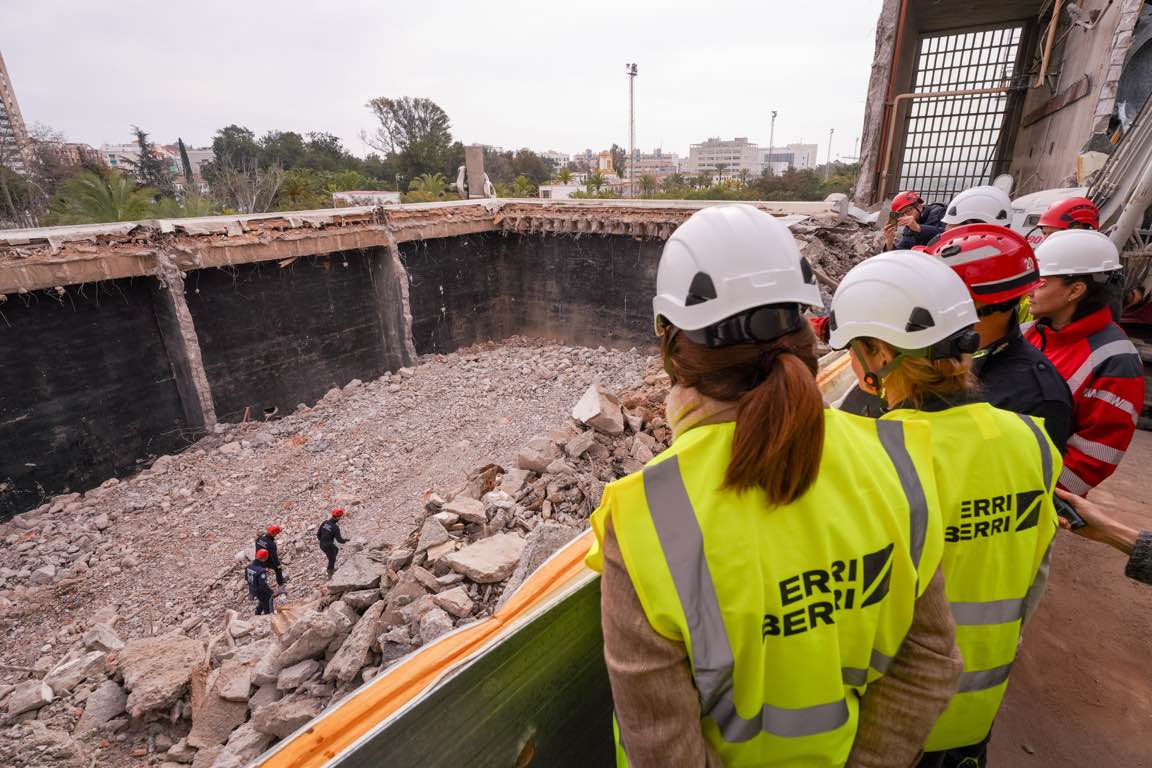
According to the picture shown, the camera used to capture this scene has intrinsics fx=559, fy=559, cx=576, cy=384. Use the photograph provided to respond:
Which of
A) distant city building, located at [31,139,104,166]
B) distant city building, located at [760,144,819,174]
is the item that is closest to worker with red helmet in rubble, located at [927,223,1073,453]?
distant city building, located at [31,139,104,166]

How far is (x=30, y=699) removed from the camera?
369 centimetres

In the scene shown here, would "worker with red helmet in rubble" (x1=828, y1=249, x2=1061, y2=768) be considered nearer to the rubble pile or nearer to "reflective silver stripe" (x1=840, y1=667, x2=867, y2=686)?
"reflective silver stripe" (x1=840, y1=667, x2=867, y2=686)

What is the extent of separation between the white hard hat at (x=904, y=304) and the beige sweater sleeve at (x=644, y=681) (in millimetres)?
1069

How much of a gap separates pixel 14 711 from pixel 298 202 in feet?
79.6

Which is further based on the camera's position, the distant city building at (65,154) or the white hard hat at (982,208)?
the distant city building at (65,154)

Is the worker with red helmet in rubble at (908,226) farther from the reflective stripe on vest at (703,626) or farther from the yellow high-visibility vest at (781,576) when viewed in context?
the reflective stripe on vest at (703,626)

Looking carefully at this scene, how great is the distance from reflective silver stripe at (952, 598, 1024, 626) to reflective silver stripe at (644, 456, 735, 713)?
2.96 ft

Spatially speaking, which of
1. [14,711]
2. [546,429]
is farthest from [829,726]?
[546,429]

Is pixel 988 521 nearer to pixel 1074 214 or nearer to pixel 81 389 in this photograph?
pixel 1074 214

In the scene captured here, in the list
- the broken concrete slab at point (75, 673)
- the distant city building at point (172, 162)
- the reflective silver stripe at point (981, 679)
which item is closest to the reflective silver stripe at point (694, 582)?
the reflective silver stripe at point (981, 679)

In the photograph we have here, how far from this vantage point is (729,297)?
100 centimetres

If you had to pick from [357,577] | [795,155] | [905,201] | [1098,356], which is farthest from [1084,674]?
[795,155]

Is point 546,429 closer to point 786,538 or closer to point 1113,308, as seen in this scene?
point 1113,308

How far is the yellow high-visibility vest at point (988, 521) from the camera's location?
4.38ft
